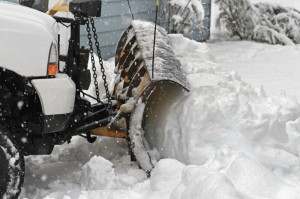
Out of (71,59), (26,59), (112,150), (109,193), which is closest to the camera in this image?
(26,59)

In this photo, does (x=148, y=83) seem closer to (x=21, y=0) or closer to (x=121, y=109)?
(x=121, y=109)

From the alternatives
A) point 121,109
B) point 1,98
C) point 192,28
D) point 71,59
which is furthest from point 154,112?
point 192,28

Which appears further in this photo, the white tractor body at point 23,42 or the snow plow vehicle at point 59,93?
the snow plow vehicle at point 59,93

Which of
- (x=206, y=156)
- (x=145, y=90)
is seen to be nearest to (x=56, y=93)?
(x=145, y=90)

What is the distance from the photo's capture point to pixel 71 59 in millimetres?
5133

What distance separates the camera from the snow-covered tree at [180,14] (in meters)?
11.1

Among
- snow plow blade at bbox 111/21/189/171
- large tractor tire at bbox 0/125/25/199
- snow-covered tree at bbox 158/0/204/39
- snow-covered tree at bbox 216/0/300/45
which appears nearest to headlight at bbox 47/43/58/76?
large tractor tire at bbox 0/125/25/199

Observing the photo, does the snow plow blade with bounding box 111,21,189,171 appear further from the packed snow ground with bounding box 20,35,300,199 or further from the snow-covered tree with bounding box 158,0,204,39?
the snow-covered tree with bounding box 158,0,204,39

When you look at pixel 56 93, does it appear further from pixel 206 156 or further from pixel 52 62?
pixel 206 156

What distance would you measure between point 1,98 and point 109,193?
1.05 meters

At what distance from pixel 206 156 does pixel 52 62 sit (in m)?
1.46

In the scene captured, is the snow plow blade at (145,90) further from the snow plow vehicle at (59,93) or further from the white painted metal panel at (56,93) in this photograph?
the white painted metal panel at (56,93)

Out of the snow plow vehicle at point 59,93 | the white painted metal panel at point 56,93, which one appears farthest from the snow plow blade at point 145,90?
the white painted metal panel at point 56,93

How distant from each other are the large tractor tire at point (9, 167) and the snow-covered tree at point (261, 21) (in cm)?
822
